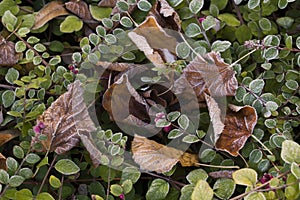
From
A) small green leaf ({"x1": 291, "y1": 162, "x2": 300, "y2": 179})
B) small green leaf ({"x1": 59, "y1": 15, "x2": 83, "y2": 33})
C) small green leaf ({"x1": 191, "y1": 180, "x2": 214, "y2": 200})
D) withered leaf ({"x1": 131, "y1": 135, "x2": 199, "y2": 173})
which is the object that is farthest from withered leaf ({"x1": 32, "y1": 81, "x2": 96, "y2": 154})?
small green leaf ({"x1": 291, "y1": 162, "x2": 300, "y2": 179})

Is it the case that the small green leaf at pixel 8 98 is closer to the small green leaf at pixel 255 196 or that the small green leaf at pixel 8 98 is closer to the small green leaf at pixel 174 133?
the small green leaf at pixel 174 133

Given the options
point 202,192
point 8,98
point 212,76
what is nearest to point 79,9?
point 8,98

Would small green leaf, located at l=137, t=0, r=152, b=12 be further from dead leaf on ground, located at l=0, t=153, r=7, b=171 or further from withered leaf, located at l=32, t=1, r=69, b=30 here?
dead leaf on ground, located at l=0, t=153, r=7, b=171

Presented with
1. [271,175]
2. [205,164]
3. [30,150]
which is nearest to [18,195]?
[30,150]

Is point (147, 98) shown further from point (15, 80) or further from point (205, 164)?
point (15, 80)

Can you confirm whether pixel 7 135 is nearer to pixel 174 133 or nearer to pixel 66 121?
pixel 66 121

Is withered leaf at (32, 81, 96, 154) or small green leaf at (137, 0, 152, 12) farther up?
small green leaf at (137, 0, 152, 12)

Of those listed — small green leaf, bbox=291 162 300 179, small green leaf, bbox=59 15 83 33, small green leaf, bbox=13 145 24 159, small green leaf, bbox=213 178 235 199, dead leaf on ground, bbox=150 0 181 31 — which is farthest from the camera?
→ small green leaf, bbox=59 15 83 33
